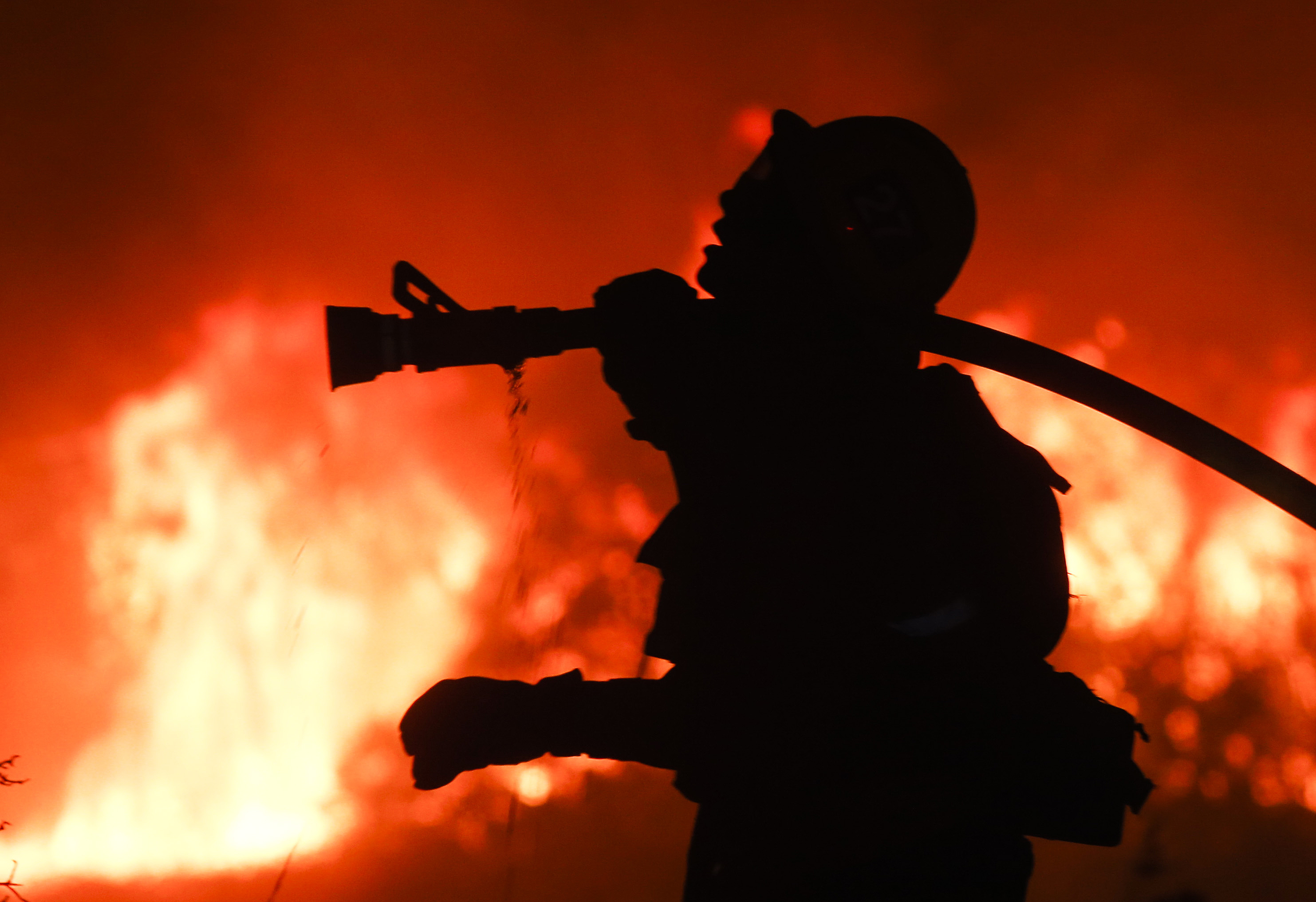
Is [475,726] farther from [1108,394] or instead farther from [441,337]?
[1108,394]

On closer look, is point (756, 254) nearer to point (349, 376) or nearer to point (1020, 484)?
point (1020, 484)

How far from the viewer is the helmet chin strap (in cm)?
422

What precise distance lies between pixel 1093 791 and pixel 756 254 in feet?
8.57

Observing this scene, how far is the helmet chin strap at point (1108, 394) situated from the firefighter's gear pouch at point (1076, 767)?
130cm

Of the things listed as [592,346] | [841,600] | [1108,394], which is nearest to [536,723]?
[841,600]

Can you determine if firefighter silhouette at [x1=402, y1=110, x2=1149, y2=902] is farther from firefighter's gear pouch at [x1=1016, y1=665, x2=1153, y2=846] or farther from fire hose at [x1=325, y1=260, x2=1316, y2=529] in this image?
fire hose at [x1=325, y1=260, x2=1316, y2=529]

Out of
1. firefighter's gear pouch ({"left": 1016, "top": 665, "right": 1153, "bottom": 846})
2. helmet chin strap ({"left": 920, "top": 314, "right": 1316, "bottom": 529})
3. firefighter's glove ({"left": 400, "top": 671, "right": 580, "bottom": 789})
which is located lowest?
firefighter's gear pouch ({"left": 1016, "top": 665, "right": 1153, "bottom": 846})

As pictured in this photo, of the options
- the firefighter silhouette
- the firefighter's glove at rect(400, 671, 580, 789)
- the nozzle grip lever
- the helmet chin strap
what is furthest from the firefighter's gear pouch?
the nozzle grip lever

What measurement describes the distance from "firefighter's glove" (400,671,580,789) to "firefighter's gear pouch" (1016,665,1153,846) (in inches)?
73.3

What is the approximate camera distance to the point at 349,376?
156 inches

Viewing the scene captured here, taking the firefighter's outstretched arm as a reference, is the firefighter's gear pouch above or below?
below

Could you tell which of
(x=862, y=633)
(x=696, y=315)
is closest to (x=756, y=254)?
(x=696, y=315)

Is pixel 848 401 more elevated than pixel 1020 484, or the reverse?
pixel 848 401

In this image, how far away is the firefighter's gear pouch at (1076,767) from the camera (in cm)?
364
